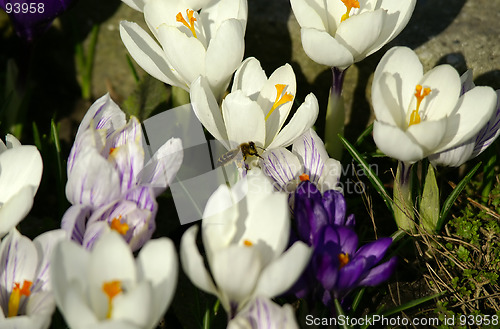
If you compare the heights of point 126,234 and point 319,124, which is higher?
point 126,234

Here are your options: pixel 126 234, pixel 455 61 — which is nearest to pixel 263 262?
pixel 126 234

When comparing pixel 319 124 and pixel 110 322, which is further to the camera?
pixel 319 124

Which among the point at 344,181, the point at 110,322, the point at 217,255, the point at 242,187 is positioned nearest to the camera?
the point at 110,322

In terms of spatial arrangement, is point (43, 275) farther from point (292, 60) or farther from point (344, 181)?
point (292, 60)

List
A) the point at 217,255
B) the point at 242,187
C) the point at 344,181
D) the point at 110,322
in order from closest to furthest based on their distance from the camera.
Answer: the point at 110,322 → the point at 217,255 → the point at 242,187 → the point at 344,181

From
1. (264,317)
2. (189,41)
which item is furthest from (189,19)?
(264,317)

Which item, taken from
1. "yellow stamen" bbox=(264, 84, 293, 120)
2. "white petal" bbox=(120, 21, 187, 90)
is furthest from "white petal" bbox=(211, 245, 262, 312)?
"white petal" bbox=(120, 21, 187, 90)
